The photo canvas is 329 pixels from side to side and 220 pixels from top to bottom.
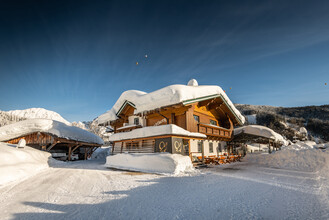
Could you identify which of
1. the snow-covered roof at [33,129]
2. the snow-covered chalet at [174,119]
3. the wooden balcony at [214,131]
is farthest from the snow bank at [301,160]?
the snow-covered roof at [33,129]

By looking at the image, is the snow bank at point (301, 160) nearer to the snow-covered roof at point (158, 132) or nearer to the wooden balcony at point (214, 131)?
the wooden balcony at point (214, 131)

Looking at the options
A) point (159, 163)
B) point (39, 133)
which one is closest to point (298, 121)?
point (159, 163)

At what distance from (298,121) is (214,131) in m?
63.7

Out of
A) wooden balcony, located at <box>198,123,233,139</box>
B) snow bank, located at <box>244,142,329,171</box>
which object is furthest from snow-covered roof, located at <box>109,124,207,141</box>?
snow bank, located at <box>244,142,329,171</box>

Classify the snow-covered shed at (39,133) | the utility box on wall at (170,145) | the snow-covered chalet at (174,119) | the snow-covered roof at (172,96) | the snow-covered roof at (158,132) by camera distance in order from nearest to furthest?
the utility box on wall at (170,145) < the snow-covered roof at (158,132) < the snow-covered chalet at (174,119) < the snow-covered roof at (172,96) < the snow-covered shed at (39,133)

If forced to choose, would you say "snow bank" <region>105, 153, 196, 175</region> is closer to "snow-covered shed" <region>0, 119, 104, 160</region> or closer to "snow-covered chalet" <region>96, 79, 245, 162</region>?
"snow-covered chalet" <region>96, 79, 245, 162</region>

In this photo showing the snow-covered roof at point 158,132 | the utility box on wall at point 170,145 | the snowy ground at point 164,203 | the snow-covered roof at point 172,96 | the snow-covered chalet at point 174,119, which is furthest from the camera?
the snow-covered roof at point 172,96

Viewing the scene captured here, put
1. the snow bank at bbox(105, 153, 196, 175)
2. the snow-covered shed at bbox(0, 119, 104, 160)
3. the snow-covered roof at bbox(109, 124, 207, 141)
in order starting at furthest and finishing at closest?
1. the snow-covered shed at bbox(0, 119, 104, 160)
2. the snow-covered roof at bbox(109, 124, 207, 141)
3. the snow bank at bbox(105, 153, 196, 175)

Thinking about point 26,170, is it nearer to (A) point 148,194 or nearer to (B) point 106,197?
(B) point 106,197

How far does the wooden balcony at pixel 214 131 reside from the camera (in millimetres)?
16627

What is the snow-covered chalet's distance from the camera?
1349 cm

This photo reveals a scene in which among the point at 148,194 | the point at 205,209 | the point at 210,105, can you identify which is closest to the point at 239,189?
the point at 205,209

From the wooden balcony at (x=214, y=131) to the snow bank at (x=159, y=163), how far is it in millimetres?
5331

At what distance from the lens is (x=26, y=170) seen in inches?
396
